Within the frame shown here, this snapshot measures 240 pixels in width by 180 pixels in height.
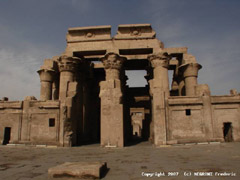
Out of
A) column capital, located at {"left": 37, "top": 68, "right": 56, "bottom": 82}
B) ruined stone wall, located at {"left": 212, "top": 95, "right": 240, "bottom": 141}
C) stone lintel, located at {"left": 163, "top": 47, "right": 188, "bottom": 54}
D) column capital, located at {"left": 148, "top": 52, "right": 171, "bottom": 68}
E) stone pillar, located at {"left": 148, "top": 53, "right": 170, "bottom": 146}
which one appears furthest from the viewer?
column capital, located at {"left": 37, "top": 68, "right": 56, "bottom": 82}

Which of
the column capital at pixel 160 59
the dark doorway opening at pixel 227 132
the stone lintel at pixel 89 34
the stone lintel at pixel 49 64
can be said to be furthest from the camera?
the stone lintel at pixel 49 64

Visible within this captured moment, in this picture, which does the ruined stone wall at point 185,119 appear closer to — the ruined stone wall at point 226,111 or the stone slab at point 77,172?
the ruined stone wall at point 226,111

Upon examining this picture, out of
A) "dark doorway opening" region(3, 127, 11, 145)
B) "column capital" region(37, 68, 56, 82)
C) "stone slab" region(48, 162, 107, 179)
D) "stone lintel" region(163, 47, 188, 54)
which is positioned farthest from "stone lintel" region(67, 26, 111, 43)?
"stone slab" region(48, 162, 107, 179)

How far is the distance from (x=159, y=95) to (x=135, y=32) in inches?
206

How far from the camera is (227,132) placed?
40.8 ft

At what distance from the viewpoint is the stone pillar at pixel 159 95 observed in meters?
11.7

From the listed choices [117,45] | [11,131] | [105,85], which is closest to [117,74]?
[105,85]

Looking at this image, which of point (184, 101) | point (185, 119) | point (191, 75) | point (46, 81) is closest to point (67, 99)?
point (46, 81)

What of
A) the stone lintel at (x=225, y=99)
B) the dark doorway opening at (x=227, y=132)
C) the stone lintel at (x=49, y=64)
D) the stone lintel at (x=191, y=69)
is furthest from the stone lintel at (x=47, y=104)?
the dark doorway opening at (x=227, y=132)

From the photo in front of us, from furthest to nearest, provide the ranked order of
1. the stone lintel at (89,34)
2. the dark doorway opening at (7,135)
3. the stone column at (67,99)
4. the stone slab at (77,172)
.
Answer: the stone lintel at (89,34), the dark doorway opening at (7,135), the stone column at (67,99), the stone slab at (77,172)

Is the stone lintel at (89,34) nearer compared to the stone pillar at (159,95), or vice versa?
the stone pillar at (159,95)

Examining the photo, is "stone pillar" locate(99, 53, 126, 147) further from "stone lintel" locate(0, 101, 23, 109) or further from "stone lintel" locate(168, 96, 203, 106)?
"stone lintel" locate(0, 101, 23, 109)

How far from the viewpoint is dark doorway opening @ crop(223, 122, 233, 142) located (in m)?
12.1

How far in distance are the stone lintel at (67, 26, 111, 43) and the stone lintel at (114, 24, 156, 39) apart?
832mm
